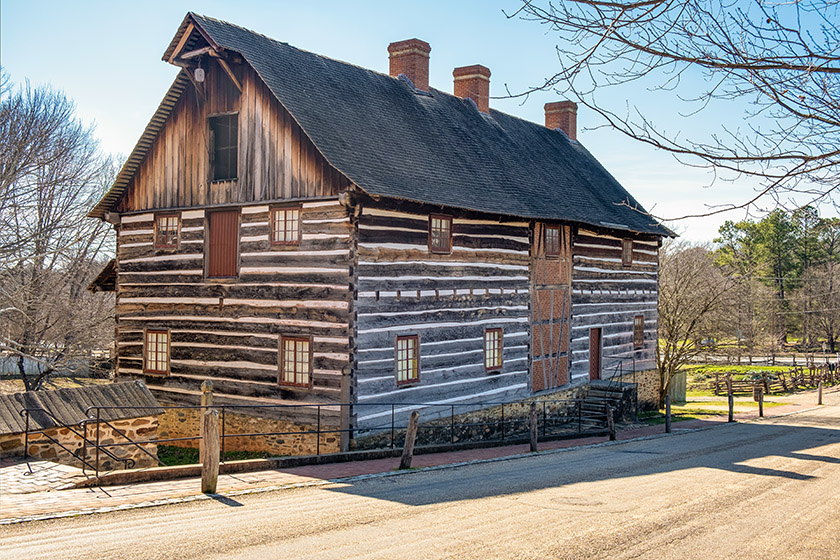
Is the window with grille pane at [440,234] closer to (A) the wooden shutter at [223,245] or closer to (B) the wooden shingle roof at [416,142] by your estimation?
(B) the wooden shingle roof at [416,142]

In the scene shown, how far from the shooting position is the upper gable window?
60.4ft

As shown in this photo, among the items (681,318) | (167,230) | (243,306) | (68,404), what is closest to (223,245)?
(243,306)

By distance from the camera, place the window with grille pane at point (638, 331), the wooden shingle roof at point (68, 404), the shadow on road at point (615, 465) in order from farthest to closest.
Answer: the window with grille pane at point (638, 331)
the wooden shingle roof at point (68, 404)
the shadow on road at point (615, 465)

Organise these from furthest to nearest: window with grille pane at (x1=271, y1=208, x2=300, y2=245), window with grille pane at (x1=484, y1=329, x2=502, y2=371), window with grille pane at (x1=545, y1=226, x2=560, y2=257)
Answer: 1. window with grille pane at (x1=545, y1=226, x2=560, y2=257)
2. window with grille pane at (x1=484, y1=329, x2=502, y2=371)
3. window with grille pane at (x1=271, y1=208, x2=300, y2=245)

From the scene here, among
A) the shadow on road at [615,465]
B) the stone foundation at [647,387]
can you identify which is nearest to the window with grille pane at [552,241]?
the shadow on road at [615,465]

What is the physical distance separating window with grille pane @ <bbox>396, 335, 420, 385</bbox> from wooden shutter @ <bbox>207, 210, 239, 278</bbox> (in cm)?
436

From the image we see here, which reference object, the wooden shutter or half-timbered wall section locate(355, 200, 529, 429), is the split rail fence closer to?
half-timbered wall section locate(355, 200, 529, 429)

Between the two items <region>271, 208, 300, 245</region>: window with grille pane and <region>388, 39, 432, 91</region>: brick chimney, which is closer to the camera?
<region>271, 208, 300, 245</region>: window with grille pane

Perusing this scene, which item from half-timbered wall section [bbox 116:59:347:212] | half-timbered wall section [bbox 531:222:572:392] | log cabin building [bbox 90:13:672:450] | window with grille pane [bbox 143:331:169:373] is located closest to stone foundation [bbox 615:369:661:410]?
half-timbered wall section [bbox 531:222:572:392]

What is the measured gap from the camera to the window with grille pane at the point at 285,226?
17.4 m

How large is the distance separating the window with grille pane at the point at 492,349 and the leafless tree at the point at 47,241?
483 inches

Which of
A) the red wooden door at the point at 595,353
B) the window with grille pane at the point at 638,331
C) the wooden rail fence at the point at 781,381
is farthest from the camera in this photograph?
the wooden rail fence at the point at 781,381

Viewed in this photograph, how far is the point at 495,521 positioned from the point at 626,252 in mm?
20263

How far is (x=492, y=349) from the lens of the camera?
20891mm
